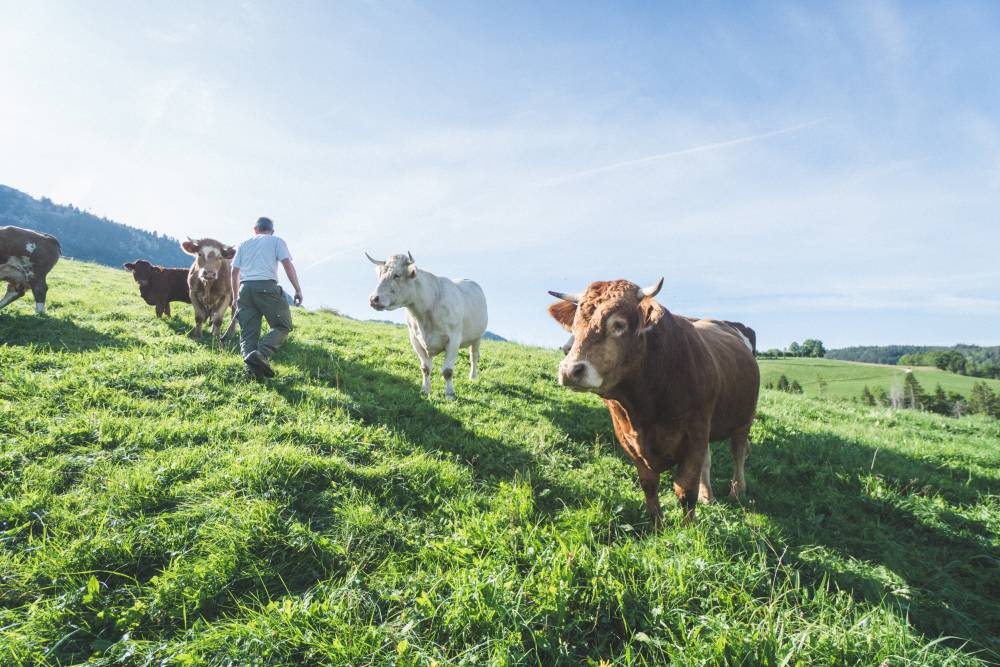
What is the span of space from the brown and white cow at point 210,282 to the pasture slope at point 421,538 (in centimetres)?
260

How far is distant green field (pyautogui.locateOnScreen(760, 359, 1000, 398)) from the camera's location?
84.2 meters

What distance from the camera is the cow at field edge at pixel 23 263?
8.98 metres

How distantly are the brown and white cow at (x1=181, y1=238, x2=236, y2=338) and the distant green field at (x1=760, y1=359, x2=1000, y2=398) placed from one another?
87.5 metres

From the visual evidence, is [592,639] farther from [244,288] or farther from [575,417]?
[244,288]

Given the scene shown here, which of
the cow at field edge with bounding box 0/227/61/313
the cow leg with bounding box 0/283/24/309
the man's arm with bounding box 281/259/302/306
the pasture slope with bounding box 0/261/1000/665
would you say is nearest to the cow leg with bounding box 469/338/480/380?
the pasture slope with bounding box 0/261/1000/665

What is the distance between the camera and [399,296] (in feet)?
26.1

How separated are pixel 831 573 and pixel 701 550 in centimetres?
138

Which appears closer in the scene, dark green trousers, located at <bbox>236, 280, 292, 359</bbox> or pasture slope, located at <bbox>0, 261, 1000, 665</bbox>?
pasture slope, located at <bbox>0, 261, 1000, 665</bbox>

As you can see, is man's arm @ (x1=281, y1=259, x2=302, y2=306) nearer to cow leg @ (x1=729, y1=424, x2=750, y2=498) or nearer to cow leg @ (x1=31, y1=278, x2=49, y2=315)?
cow leg @ (x1=31, y1=278, x2=49, y2=315)

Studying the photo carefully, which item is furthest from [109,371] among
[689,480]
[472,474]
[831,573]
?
[831,573]

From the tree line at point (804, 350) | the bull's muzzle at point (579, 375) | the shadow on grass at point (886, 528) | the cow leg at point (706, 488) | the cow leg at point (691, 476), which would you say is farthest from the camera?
the tree line at point (804, 350)

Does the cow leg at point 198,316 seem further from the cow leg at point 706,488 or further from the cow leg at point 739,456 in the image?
the cow leg at point 739,456

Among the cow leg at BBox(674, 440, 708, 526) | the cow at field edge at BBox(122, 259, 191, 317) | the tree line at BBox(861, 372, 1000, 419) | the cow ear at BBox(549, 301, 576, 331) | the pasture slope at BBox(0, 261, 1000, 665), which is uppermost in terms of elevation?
the tree line at BBox(861, 372, 1000, 419)

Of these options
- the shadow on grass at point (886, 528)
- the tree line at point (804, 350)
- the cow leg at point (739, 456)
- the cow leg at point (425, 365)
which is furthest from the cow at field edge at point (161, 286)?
the tree line at point (804, 350)
